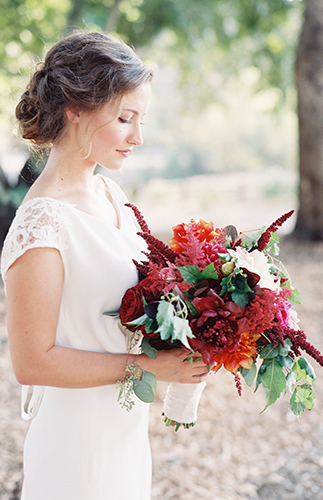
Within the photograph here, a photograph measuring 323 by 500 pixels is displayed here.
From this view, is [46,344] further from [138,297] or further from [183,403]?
[183,403]

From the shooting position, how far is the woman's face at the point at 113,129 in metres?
1.43

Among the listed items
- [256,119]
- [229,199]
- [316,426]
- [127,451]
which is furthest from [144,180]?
[127,451]

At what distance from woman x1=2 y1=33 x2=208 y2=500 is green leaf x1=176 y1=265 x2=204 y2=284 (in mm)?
250

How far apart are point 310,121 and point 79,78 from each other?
21.6 feet

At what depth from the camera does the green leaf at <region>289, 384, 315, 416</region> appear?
1399 mm

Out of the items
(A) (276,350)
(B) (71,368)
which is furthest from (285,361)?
(B) (71,368)

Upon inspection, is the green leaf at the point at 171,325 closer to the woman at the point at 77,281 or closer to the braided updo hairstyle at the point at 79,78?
the woman at the point at 77,281

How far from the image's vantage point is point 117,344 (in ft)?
4.75

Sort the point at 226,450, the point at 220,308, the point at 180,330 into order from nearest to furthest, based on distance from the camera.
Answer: the point at 180,330 → the point at 220,308 → the point at 226,450

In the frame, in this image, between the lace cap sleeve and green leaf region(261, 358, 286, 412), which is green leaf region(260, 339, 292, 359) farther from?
the lace cap sleeve

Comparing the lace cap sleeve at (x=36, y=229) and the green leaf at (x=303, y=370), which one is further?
the green leaf at (x=303, y=370)

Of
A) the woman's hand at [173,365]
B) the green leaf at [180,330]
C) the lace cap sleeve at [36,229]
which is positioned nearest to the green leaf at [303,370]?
the woman's hand at [173,365]

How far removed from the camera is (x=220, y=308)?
48.1 inches

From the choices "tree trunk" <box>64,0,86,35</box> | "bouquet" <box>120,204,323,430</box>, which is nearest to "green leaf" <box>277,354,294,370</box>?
"bouquet" <box>120,204,323,430</box>
